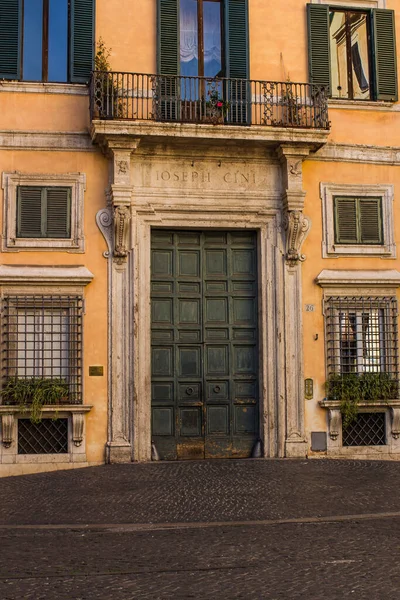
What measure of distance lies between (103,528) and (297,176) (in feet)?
23.3

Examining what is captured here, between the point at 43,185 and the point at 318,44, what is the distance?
519 centimetres

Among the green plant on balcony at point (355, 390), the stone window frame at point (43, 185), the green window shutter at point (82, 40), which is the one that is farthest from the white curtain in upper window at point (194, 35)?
the green plant on balcony at point (355, 390)

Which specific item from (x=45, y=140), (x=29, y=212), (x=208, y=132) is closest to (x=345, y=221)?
(x=208, y=132)

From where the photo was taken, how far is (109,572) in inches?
267

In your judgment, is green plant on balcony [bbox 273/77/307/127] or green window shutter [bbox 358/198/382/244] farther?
green window shutter [bbox 358/198/382/244]

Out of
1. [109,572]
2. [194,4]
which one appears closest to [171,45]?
[194,4]

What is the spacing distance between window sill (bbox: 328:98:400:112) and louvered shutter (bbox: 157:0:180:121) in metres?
2.66

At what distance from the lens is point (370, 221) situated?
14320 millimetres

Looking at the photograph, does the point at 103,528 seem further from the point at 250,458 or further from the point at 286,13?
the point at 286,13

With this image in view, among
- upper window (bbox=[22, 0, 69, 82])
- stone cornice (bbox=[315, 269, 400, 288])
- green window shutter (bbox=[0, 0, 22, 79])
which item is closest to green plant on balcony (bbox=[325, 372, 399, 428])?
stone cornice (bbox=[315, 269, 400, 288])

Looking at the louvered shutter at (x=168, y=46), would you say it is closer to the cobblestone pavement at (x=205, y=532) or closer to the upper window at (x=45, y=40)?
the upper window at (x=45, y=40)

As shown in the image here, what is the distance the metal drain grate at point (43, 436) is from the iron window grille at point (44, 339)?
16.7 inches

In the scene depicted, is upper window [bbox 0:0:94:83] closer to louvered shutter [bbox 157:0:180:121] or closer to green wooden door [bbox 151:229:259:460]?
louvered shutter [bbox 157:0:180:121]

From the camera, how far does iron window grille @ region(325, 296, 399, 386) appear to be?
13938mm
